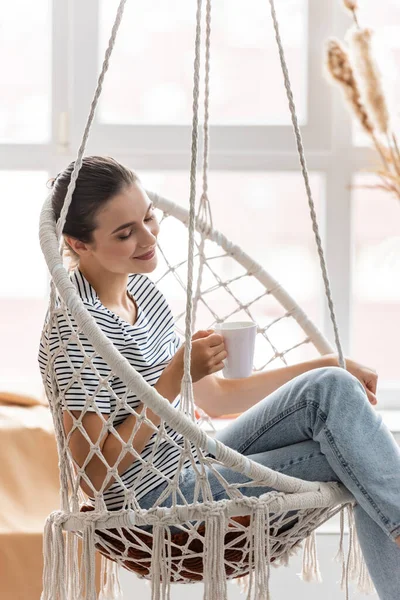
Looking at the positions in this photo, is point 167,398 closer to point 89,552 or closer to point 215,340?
point 215,340

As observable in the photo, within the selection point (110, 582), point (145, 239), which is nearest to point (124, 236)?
point (145, 239)

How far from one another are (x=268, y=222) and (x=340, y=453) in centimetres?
147

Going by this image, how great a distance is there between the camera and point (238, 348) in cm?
138

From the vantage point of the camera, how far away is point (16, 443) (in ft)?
6.91

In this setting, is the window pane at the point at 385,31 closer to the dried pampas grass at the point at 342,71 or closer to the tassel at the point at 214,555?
the dried pampas grass at the point at 342,71

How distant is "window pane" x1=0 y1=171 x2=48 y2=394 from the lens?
8.87 ft

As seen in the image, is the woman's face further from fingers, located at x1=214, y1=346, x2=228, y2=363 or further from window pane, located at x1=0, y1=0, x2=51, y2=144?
window pane, located at x1=0, y1=0, x2=51, y2=144

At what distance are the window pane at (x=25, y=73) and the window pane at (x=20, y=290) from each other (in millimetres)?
225

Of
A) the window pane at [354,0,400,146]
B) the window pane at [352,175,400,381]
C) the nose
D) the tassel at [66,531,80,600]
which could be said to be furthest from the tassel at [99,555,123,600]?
the window pane at [354,0,400,146]

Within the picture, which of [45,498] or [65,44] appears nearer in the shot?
[45,498]

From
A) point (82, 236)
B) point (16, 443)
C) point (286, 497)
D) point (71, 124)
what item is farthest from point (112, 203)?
point (71, 124)

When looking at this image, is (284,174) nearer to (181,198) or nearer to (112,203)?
(181,198)

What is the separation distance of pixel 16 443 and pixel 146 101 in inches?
45.2

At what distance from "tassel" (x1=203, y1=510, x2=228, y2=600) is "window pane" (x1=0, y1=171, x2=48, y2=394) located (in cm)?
152
